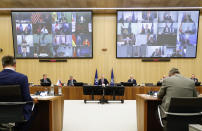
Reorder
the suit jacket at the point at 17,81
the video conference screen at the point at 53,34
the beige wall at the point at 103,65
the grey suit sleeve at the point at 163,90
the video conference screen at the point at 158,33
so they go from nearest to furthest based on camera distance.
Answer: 1. the suit jacket at the point at 17,81
2. the grey suit sleeve at the point at 163,90
3. the video conference screen at the point at 158,33
4. the video conference screen at the point at 53,34
5. the beige wall at the point at 103,65

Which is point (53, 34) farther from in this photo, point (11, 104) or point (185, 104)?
point (185, 104)

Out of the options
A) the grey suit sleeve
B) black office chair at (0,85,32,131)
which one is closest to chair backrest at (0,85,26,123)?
black office chair at (0,85,32,131)

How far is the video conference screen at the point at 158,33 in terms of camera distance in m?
9.07

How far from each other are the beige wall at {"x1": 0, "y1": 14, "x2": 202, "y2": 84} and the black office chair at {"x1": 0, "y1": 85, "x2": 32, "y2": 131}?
7.50 m

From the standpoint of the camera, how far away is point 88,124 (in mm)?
4223

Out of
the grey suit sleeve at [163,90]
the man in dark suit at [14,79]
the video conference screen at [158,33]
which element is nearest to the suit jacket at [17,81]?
the man in dark suit at [14,79]

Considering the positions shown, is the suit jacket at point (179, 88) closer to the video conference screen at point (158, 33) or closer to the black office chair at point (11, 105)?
the black office chair at point (11, 105)

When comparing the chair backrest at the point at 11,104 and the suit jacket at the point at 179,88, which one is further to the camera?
the suit jacket at the point at 179,88

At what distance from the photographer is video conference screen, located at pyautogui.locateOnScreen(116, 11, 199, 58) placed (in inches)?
357

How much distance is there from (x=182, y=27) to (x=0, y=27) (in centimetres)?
1088

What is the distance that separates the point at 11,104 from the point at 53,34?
7666 millimetres

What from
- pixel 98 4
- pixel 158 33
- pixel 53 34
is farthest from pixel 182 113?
pixel 53 34

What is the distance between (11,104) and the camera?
2.15 m

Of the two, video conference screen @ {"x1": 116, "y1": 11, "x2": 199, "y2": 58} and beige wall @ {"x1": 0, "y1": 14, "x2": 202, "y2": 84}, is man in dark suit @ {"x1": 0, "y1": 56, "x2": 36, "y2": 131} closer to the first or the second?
beige wall @ {"x1": 0, "y1": 14, "x2": 202, "y2": 84}
